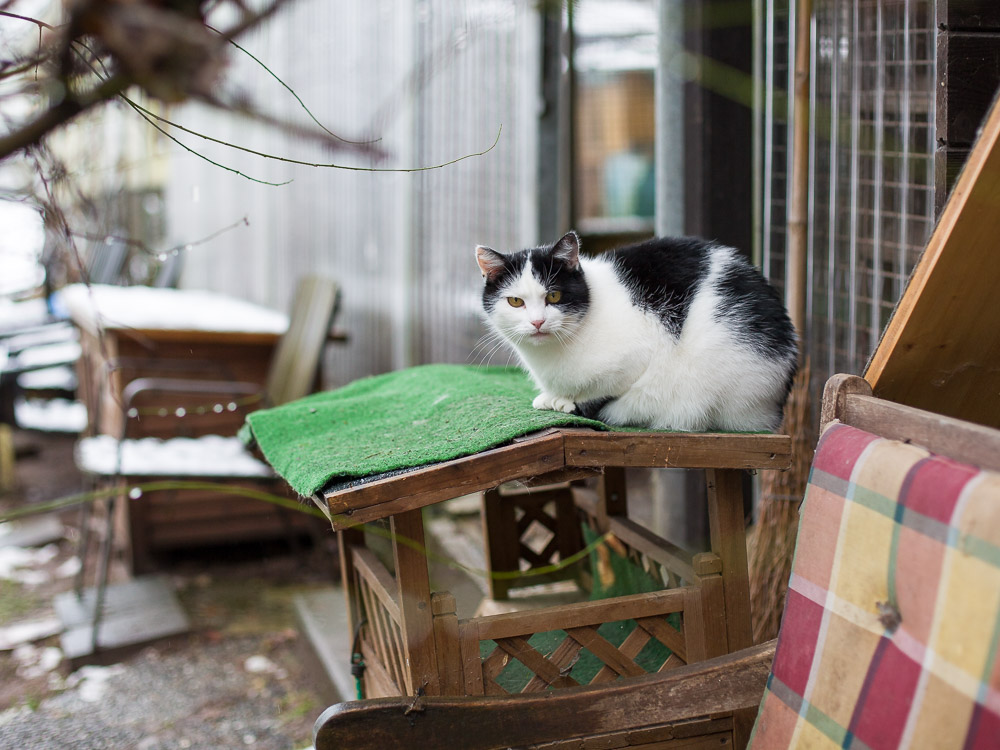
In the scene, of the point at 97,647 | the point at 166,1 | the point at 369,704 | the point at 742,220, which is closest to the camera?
the point at 166,1

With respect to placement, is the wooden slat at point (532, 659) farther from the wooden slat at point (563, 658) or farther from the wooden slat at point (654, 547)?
the wooden slat at point (654, 547)

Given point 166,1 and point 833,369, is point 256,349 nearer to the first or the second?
point 833,369

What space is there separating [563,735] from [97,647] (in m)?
2.26

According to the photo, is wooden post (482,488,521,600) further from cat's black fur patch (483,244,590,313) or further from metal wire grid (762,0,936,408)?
metal wire grid (762,0,936,408)

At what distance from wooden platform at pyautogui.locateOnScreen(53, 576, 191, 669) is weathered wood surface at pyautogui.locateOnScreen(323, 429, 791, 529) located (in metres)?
2.16

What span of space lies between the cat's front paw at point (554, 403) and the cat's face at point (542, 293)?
0.11 m

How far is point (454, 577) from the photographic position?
3227 millimetres

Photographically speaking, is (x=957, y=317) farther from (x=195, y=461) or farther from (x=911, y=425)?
(x=195, y=461)

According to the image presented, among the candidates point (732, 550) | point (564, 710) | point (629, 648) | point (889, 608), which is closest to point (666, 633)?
point (629, 648)

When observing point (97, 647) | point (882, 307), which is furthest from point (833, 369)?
point (97, 647)

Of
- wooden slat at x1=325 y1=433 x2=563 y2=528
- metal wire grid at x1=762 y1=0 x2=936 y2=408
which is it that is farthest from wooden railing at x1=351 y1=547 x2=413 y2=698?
metal wire grid at x1=762 y1=0 x2=936 y2=408

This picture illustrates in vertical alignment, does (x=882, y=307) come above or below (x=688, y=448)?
above

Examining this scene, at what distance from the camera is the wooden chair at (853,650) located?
851 millimetres

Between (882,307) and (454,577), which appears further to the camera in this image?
(454,577)
